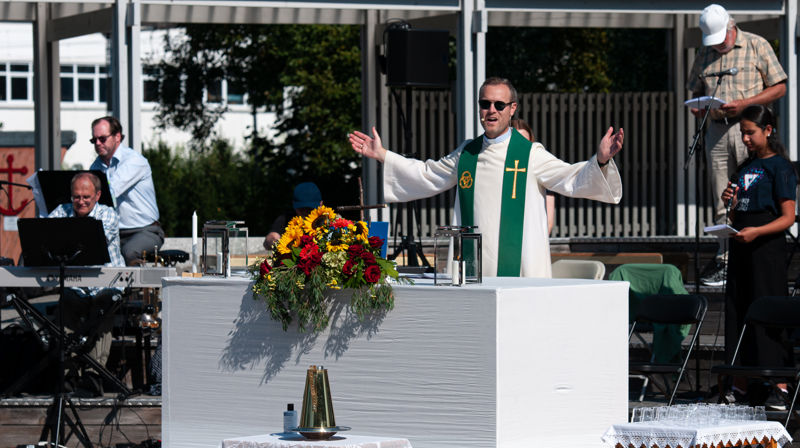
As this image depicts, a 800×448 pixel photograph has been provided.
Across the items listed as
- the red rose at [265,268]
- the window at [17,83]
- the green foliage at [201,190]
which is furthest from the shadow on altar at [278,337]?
the window at [17,83]

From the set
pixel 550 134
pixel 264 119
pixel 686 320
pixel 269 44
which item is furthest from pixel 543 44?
pixel 264 119

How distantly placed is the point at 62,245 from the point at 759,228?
12.7 ft

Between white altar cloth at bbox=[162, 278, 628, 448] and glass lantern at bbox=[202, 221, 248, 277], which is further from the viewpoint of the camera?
glass lantern at bbox=[202, 221, 248, 277]

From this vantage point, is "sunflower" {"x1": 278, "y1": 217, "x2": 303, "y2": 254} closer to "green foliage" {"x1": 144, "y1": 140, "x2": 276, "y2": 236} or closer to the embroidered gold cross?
the embroidered gold cross

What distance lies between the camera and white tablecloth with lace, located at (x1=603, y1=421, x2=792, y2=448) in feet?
16.0

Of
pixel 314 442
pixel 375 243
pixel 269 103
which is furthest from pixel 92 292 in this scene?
pixel 269 103

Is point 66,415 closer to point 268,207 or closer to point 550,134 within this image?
point 550,134

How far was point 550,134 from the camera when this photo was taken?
48.3ft

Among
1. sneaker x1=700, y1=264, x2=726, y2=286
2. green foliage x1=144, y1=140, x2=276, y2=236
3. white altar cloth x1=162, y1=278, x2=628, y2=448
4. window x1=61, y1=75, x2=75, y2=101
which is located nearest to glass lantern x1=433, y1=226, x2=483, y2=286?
white altar cloth x1=162, y1=278, x2=628, y2=448

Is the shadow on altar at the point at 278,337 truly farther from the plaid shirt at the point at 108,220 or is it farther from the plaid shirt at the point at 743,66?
the plaid shirt at the point at 743,66

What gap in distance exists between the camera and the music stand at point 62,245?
735cm

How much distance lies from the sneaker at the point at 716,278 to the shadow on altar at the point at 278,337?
5.51 meters

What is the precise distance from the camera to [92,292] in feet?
27.1

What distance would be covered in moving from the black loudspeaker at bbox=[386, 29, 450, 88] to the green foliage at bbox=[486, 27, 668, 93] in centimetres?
913
